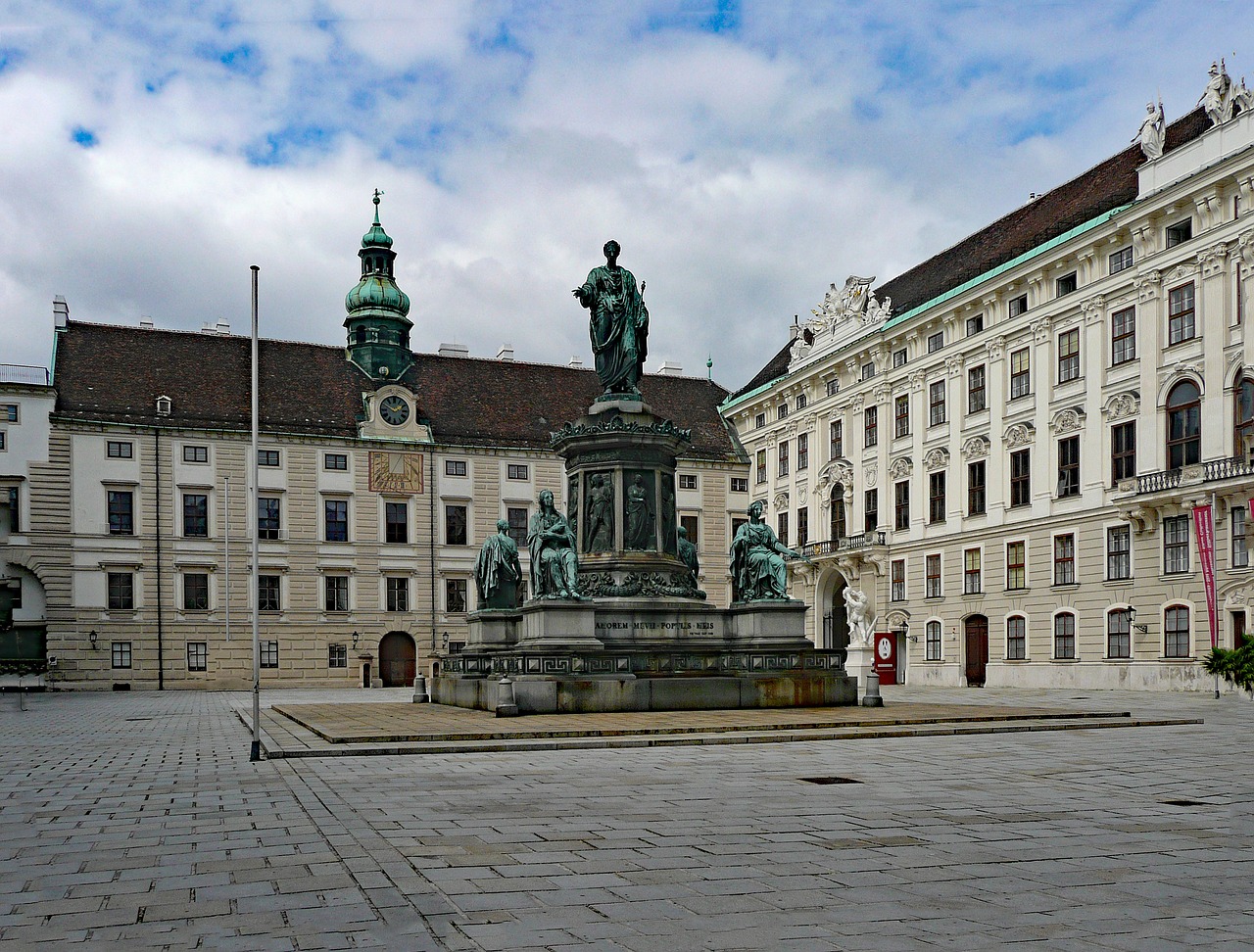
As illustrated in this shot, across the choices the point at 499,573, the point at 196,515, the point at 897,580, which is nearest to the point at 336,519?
the point at 196,515

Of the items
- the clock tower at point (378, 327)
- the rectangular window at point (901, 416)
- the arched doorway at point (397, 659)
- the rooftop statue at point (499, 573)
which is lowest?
the arched doorway at point (397, 659)

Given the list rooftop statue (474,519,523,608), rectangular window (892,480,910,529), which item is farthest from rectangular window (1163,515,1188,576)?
rooftop statue (474,519,523,608)

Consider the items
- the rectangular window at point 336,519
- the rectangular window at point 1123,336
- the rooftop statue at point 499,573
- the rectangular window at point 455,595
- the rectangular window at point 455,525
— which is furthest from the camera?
the rectangular window at point 455,525

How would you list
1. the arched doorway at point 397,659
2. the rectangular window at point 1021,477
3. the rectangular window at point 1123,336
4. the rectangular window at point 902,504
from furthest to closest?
1. the arched doorway at point 397,659
2. the rectangular window at point 902,504
3. the rectangular window at point 1021,477
4. the rectangular window at point 1123,336

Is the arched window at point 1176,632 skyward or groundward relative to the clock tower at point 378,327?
groundward

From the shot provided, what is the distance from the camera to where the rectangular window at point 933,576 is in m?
54.0

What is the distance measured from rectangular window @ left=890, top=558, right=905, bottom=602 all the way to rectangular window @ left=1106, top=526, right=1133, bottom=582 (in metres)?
13.3

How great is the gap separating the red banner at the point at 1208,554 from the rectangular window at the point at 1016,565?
10.3 meters

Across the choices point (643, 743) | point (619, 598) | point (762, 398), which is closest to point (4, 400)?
point (762, 398)

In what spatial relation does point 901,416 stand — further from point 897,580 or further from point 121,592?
point 121,592

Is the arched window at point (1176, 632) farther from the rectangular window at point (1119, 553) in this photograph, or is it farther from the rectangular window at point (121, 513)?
the rectangular window at point (121, 513)

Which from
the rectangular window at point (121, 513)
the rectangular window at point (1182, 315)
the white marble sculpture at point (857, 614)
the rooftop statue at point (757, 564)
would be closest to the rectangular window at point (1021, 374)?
the rectangular window at point (1182, 315)

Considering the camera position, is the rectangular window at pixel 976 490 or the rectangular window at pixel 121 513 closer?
the rectangular window at pixel 976 490

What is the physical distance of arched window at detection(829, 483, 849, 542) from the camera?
61906 millimetres
